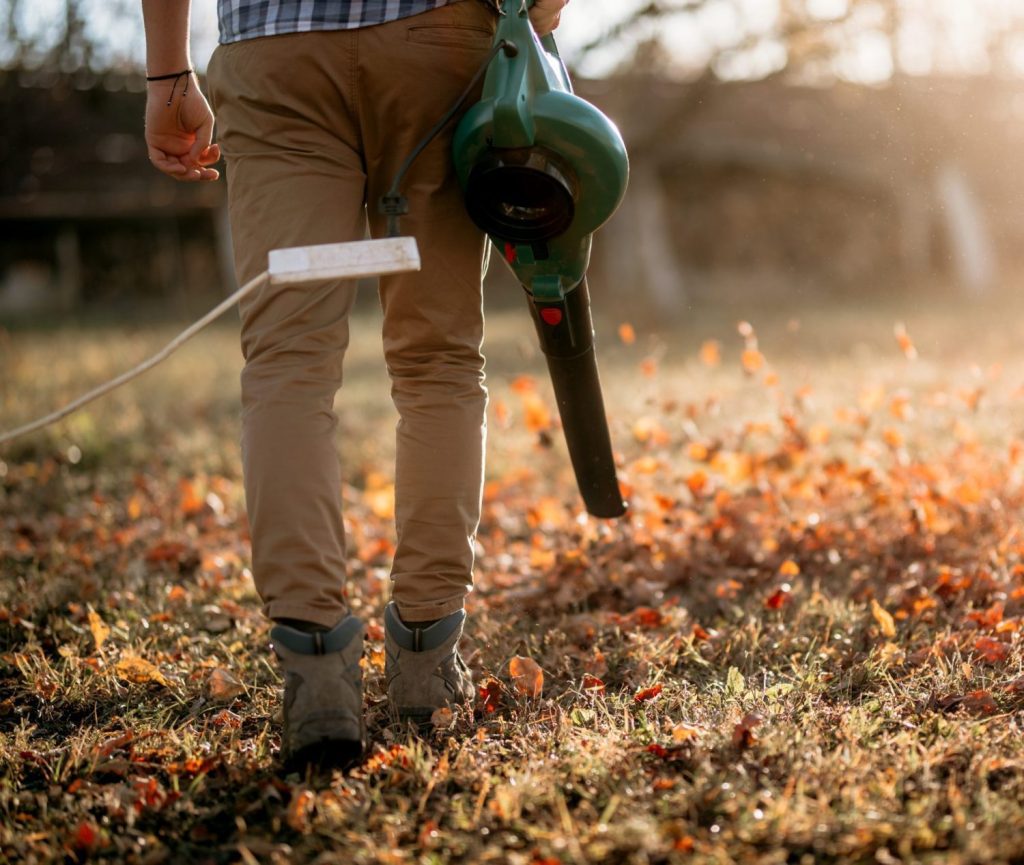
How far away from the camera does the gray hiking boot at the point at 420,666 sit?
6.12ft

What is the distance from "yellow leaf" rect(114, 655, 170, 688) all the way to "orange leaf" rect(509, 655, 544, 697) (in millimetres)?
717

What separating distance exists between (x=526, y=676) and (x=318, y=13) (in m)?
1.23

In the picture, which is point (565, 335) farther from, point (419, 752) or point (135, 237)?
point (135, 237)

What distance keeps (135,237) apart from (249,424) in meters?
18.7

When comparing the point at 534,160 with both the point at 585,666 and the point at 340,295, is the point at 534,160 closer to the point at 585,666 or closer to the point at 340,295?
the point at 340,295

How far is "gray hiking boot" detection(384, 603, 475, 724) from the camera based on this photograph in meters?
1.87

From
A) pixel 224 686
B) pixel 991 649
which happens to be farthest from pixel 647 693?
pixel 224 686

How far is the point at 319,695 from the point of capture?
1651 mm

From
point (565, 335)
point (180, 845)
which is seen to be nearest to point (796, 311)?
point (565, 335)

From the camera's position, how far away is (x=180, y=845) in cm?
153

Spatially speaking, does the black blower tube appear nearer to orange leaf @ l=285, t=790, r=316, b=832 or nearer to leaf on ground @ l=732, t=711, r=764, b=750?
leaf on ground @ l=732, t=711, r=764, b=750

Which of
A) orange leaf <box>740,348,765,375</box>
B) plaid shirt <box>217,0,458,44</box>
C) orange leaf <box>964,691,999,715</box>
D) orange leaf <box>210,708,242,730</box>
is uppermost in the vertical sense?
plaid shirt <box>217,0,458,44</box>

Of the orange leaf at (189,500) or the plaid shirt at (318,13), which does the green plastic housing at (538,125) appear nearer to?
the plaid shirt at (318,13)

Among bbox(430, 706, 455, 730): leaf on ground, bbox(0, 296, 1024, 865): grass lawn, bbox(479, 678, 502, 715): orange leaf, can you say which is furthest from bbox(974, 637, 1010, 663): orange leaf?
bbox(430, 706, 455, 730): leaf on ground
